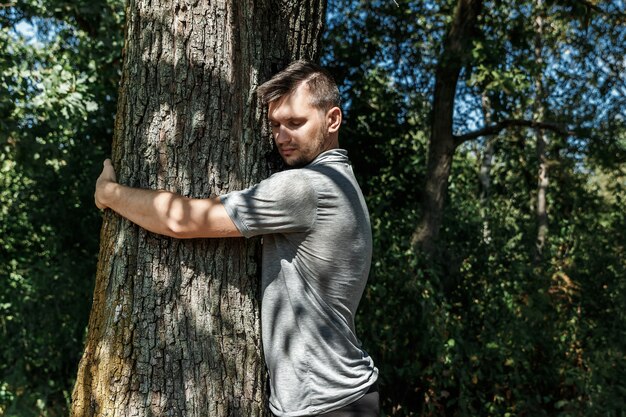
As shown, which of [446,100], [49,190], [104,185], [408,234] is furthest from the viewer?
[446,100]

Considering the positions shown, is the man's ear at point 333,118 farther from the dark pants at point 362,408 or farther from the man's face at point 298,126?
the dark pants at point 362,408

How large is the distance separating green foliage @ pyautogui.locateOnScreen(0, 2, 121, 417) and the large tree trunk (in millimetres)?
4760

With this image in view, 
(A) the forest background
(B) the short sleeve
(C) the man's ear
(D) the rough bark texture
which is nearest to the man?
(B) the short sleeve

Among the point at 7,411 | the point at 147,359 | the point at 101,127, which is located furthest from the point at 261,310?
the point at 101,127

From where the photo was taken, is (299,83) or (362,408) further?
(299,83)

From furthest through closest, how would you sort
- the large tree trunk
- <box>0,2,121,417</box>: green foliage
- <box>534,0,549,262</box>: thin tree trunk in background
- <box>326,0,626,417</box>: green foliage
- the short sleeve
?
<box>534,0,549,262</box>: thin tree trunk in background
<box>0,2,121,417</box>: green foliage
<box>326,0,626,417</box>: green foliage
the large tree trunk
the short sleeve

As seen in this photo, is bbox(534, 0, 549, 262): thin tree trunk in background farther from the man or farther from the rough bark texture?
the man

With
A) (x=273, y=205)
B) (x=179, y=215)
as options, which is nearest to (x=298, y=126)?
(x=273, y=205)

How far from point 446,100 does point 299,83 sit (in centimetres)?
711

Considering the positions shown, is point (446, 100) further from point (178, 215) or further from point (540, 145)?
point (540, 145)

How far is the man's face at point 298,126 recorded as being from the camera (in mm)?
2807

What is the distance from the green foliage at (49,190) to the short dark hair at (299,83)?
4941 mm

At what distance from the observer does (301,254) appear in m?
2.64

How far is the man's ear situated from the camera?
287cm
